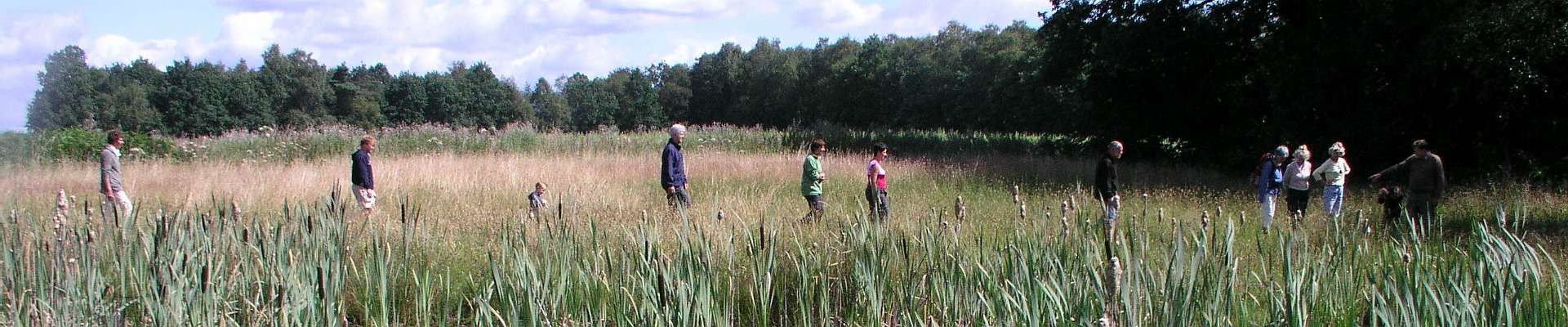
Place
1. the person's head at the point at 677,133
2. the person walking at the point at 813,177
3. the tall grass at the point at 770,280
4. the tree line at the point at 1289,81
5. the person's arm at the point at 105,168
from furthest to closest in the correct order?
the tree line at the point at 1289,81, the person's head at the point at 677,133, the person walking at the point at 813,177, the person's arm at the point at 105,168, the tall grass at the point at 770,280

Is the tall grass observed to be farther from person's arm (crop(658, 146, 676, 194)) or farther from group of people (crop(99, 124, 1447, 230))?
person's arm (crop(658, 146, 676, 194))

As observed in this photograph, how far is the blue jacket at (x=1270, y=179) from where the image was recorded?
9.20 meters

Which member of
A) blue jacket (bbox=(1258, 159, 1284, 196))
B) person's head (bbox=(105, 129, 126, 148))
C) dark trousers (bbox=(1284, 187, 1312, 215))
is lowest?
dark trousers (bbox=(1284, 187, 1312, 215))

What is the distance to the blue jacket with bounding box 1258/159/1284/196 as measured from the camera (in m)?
9.20

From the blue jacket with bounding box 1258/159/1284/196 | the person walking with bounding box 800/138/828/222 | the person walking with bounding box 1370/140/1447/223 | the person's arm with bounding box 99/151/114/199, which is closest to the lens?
the person's arm with bounding box 99/151/114/199

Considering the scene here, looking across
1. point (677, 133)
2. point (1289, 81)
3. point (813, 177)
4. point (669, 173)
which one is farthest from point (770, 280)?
point (1289, 81)

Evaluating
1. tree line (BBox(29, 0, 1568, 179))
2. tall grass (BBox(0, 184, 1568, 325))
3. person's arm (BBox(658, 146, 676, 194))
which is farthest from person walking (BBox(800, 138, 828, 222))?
tree line (BBox(29, 0, 1568, 179))

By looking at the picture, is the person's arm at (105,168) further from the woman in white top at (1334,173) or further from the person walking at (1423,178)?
the person walking at (1423,178)

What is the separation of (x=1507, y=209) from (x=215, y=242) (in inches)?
505

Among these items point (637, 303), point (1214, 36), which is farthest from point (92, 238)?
point (1214, 36)

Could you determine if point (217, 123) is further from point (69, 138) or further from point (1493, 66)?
point (1493, 66)

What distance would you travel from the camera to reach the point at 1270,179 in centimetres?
920

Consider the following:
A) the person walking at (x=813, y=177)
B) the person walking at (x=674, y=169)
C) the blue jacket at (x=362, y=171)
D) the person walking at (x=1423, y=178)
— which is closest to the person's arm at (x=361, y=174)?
the blue jacket at (x=362, y=171)

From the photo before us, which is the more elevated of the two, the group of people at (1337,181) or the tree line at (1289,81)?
the tree line at (1289,81)
